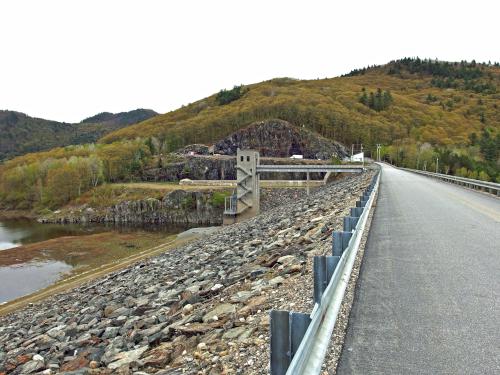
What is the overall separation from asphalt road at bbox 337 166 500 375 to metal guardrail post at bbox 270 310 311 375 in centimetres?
126

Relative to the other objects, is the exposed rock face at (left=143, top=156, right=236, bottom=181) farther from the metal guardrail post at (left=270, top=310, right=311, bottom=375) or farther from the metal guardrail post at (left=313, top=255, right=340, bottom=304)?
the metal guardrail post at (left=270, top=310, right=311, bottom=375)

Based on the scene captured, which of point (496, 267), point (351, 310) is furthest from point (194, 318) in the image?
point (496, 267)

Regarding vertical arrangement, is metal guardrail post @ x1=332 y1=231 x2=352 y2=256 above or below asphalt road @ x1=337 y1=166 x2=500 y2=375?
→ above

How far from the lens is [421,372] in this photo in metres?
3.93

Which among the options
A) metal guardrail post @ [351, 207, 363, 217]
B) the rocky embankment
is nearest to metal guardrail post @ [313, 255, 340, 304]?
the rocky embankment

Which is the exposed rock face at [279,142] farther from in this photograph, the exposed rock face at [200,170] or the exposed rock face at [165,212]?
the exposed rock face at [165,212]

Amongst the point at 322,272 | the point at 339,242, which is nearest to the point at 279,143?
the point at 339,242

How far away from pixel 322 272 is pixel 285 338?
164cm

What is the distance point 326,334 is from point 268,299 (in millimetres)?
3625

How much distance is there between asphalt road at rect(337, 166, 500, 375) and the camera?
418 centimetres

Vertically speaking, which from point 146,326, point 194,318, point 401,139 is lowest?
point 146,326

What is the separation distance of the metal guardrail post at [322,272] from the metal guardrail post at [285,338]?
1.18 m

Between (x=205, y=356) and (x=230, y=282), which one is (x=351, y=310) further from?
(x=230, y=282)

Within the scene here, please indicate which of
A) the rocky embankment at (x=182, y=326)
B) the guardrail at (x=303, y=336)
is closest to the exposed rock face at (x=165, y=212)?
the rocky embankment at (x=182, y=326)
